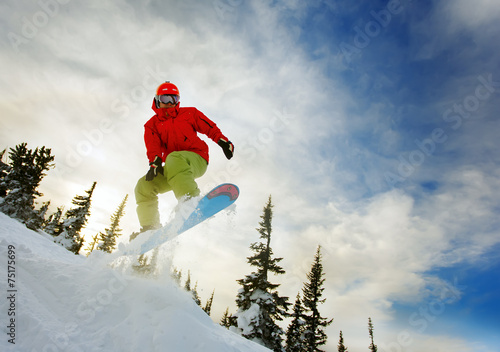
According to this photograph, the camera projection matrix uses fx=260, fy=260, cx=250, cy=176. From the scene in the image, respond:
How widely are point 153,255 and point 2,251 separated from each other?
195cm

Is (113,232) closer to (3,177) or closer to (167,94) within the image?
(3,177)

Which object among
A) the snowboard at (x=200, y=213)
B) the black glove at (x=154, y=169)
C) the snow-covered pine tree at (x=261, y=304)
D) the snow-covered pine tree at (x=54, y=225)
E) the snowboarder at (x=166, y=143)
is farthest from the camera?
the snow-covered pine tree at (x=54, y=225)

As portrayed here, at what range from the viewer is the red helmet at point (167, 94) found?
4.93m

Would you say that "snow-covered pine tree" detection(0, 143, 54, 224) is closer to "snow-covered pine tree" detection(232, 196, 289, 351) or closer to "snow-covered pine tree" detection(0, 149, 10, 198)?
"snow-covered pine tree" detection(0, 149, 10, 198)

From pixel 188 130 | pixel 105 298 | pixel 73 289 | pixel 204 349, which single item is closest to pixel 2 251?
pixel 73 289

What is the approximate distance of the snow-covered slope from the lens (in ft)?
7.38

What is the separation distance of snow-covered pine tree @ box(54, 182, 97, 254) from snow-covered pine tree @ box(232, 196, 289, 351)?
2142cm

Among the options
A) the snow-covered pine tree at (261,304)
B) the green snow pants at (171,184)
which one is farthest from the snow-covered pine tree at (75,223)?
the green snow pants at (171,184)

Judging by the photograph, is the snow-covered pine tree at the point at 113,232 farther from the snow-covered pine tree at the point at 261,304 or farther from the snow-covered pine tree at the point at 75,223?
the snow-covered pine tree at the point at 261,304

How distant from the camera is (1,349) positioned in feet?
6.28

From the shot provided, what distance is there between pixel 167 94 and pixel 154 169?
1.46 meters

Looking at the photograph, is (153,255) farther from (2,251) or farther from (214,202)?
(2,251)

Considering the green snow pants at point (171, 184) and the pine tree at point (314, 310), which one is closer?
the green snow pants at point (171, 184)

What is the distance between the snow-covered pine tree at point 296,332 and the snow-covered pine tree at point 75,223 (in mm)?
24676
